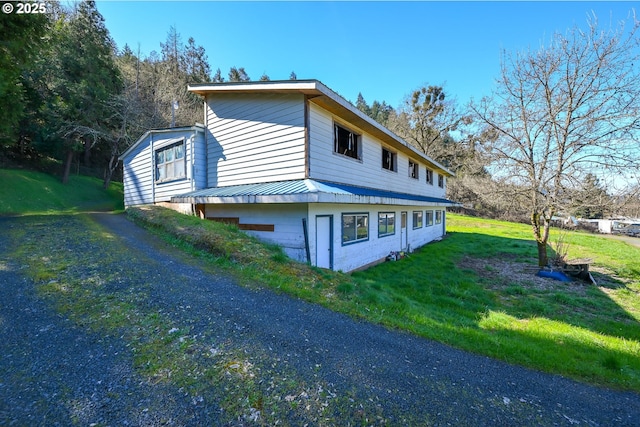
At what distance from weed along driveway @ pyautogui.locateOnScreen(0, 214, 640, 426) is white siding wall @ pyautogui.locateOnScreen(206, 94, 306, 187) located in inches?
192

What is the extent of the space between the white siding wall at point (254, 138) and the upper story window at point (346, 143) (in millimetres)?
1642

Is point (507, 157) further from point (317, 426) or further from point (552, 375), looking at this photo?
point (317, 426)

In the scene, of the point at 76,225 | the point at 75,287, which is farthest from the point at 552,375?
the point at 76,225

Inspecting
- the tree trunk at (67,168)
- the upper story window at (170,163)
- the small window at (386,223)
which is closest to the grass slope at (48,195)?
the tree trunk at (67,168)

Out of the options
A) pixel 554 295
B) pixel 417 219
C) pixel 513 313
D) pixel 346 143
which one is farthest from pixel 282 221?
pixel 417 219

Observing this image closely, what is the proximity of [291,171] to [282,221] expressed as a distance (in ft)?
5.15

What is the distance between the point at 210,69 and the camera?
3434 cm

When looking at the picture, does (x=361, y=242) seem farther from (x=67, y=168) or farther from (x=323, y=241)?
(x=67, y=168)

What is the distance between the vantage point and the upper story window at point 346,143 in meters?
9.20

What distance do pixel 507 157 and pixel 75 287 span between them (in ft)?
43.3

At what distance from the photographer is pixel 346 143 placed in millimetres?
9898

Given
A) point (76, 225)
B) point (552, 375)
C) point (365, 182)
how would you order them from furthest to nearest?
point (365, 182), point (76, 225), point (552, 375)

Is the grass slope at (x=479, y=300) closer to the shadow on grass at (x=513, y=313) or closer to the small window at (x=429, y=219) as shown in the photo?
the shadow on grass at (x=513, y=313)
